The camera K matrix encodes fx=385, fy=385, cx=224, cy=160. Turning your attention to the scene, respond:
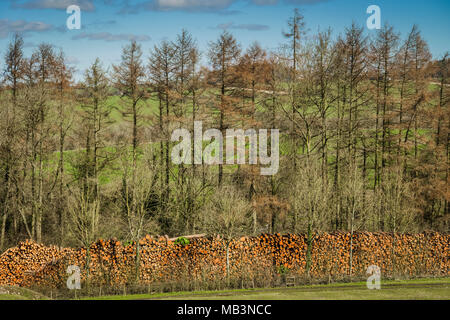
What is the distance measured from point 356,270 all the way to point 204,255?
10360mm

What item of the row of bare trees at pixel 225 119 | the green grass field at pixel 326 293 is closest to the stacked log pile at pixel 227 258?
the green grass field at pixel 326 293

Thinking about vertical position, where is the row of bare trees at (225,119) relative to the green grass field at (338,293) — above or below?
above

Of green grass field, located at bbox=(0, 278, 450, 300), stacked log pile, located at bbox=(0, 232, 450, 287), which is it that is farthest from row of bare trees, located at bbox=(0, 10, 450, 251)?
green grass field, located at bbox=(0, 278, 450, 300)

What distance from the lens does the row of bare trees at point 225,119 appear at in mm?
33312

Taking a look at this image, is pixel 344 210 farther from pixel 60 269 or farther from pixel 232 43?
pixel 60 269

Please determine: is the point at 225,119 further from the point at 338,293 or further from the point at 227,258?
the point at 338,293

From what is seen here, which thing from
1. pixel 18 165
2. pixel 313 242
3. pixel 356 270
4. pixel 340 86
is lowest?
pixel 356 270

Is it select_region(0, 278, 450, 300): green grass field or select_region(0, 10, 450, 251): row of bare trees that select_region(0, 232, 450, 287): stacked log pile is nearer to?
select_region(0, 278, 450, 300): green grass field

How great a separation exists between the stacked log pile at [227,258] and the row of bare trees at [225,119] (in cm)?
507

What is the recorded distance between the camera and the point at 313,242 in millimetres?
25922

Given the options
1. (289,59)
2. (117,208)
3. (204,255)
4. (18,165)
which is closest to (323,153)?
(289,59)

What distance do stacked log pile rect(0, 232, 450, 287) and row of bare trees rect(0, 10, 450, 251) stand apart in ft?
16.6

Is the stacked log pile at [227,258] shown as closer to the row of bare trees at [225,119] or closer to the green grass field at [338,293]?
the green grass field at [338,293]

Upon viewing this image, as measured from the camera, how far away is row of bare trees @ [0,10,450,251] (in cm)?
3331
